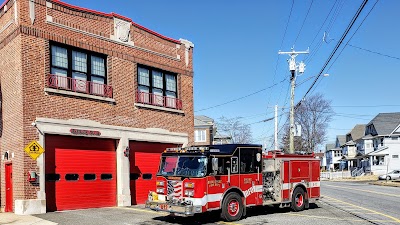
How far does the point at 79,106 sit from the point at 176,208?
22.7ft

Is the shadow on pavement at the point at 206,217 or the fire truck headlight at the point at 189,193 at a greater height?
the fire truck headlight at the point at 189,193

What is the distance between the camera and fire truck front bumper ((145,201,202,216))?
40.3 feet

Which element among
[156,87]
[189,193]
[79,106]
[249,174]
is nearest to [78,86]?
[79,106]

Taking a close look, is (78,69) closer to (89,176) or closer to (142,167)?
(89,176)

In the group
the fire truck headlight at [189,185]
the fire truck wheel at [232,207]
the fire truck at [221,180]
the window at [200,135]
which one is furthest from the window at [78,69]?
the window at [200,135]

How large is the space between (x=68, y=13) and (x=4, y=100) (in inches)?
167

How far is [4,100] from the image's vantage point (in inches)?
653

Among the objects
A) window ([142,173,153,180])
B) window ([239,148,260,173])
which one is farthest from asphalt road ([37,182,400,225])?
window ([142,173,153,180])

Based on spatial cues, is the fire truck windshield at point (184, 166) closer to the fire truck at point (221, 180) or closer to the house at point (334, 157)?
the fire truck at point (221, 180)

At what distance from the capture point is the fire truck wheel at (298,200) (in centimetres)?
1605

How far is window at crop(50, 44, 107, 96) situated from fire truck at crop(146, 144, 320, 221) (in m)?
5.57

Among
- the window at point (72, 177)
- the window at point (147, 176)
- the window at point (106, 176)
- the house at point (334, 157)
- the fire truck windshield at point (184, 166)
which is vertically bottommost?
the house at point (334, 157)

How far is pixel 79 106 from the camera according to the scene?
56.3ft

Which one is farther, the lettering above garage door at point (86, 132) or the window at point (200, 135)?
the window at point (200, 135)
